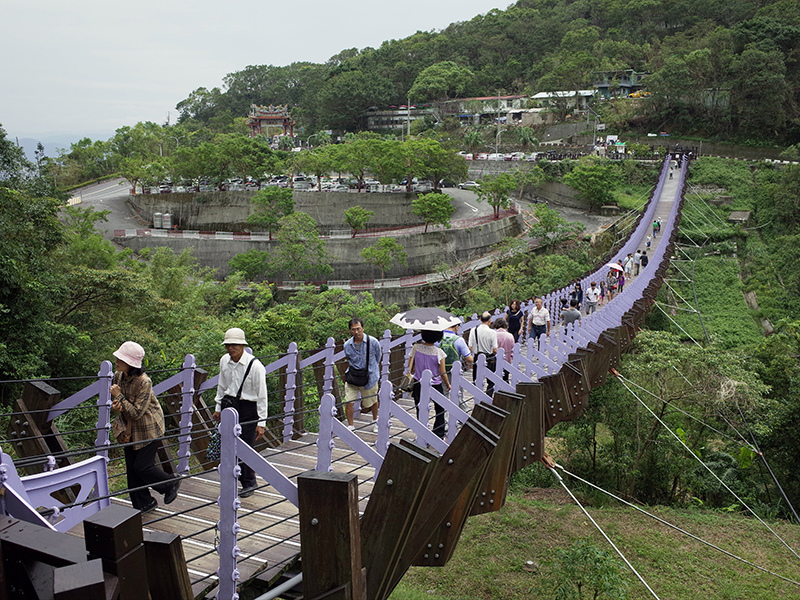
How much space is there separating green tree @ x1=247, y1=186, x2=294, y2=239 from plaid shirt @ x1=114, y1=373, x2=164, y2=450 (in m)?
31.5

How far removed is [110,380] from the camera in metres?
4.28

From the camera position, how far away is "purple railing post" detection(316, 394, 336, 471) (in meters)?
3.62

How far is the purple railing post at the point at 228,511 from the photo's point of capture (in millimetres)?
3023

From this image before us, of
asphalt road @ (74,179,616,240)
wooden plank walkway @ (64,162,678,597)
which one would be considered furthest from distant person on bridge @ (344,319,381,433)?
asphalt road @ (74,179,616,240)

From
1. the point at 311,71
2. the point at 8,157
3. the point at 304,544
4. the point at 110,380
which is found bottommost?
the point at 304,544

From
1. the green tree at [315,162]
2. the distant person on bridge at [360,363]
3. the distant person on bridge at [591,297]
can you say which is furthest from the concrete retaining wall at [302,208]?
the distant person on bridge at [360,363]

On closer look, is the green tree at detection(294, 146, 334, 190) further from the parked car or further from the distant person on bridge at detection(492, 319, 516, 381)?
the distant person on bridge at detection(492, 319, 516, 381)

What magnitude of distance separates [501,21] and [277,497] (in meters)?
88.6

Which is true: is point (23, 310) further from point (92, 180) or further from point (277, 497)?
point (92, 180)

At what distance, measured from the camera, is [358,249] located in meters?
34.7

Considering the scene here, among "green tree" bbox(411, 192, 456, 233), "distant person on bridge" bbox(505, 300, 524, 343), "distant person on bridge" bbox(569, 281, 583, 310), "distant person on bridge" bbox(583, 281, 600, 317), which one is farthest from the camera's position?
"green tree" bbox(411, 192, 456, 233)

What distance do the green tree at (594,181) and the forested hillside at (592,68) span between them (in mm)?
15181

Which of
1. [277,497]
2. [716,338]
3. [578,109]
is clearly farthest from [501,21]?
[277,497]

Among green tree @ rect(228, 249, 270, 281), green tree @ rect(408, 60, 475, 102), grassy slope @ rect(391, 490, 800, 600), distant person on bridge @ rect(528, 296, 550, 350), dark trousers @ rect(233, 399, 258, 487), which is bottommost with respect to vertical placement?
grassy slope @ rect(391, 490, 800, 600)
